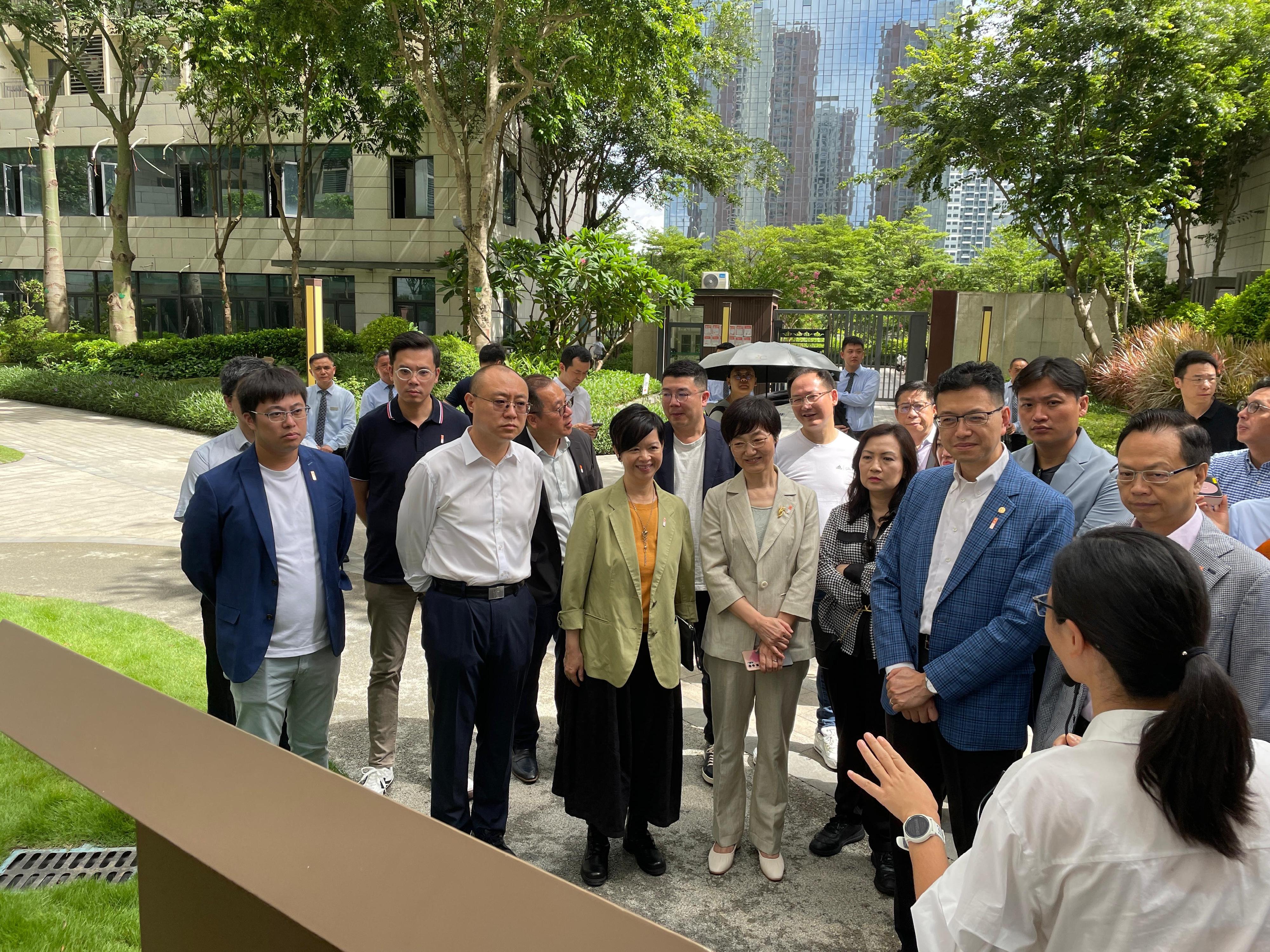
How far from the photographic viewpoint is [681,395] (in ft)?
14.7

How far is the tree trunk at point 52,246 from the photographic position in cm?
2164

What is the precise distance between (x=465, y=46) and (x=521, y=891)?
1873 cm

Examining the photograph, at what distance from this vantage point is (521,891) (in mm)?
929

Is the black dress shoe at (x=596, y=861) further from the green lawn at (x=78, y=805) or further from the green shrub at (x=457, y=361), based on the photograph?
the green shrub at (x=457, y=361)

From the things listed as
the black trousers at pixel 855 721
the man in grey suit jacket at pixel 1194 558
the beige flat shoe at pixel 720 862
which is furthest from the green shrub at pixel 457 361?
the man in grey suit jacket at pixel 1194 558

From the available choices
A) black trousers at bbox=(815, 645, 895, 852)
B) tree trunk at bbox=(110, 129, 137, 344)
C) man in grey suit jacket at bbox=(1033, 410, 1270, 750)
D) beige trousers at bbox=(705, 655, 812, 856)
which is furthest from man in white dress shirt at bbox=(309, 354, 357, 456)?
tree trunk at bbox=(110, 129, 137, 344)

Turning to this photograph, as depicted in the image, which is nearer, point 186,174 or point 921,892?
point 921,892

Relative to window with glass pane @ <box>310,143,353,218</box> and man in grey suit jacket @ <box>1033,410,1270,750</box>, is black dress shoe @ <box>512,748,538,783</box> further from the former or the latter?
window with glass pane @ <box>310,143,353,218</box>

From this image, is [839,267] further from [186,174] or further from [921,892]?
[921,892]

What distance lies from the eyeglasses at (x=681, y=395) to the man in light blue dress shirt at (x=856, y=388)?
15.5ft

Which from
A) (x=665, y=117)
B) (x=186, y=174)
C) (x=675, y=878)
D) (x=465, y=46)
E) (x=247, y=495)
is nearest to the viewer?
(x=247, y=495)

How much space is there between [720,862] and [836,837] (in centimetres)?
56

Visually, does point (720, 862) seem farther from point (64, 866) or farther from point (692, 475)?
point (64, 866)

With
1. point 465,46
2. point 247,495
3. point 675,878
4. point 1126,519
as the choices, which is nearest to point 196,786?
point 247,495
